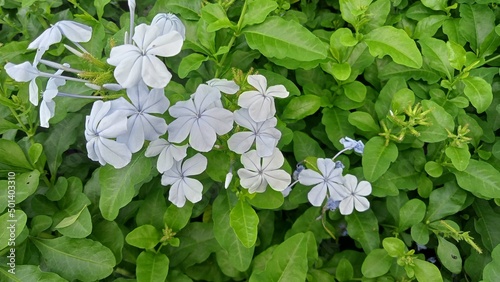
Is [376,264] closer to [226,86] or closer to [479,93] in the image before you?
[479,93]

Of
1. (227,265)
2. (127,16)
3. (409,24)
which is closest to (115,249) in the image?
(227,265)

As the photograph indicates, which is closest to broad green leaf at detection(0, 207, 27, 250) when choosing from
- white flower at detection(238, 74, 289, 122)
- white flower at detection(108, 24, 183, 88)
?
white flower at detection(108, 24, 183, 88)

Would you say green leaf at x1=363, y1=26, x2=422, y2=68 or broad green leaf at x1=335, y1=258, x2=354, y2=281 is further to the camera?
broad green leaf at x1=335, y1=258, x2=354, y2=281

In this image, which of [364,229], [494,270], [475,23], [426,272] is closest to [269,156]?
[364,229]

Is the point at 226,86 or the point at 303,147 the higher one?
the point at 226,86

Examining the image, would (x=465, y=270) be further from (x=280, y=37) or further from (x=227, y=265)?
(x=280, y=37)

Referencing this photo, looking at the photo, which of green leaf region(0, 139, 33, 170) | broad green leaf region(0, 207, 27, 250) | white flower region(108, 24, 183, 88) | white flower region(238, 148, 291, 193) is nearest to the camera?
white flower region(108, 24, 183, 88)

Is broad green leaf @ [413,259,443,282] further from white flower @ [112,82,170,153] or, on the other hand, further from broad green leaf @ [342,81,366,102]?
white flower @ [112,82,170,153]
